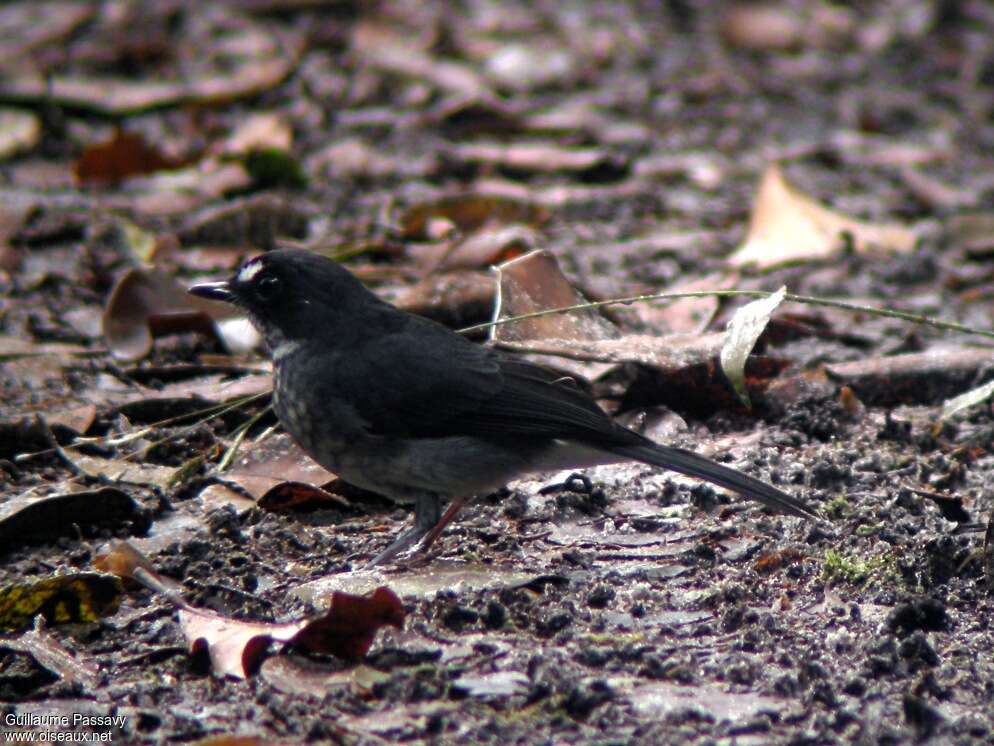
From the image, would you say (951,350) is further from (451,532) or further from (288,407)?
(288,407)

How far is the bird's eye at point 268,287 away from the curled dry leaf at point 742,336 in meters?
1.93

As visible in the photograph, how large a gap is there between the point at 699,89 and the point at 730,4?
64.8 inches

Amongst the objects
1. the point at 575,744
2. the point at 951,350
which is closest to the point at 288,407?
the point at 575,744

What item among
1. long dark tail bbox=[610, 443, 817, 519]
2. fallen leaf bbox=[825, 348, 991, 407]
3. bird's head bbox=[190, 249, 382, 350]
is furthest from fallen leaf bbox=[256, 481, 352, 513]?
fallen leaf bbox=[825, 348, 991, 407]

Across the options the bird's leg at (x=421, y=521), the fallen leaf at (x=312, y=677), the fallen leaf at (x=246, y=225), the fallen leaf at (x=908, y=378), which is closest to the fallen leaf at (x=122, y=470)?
the bird's leg at (x=421, y=521)

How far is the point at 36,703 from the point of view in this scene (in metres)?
3.53

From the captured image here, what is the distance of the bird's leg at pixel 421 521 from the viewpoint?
446 cm

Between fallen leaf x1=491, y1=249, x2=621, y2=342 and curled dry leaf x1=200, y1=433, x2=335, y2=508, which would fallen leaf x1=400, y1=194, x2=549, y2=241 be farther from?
curled dry leaf x1=200, y1=433, x2=335, y2=508

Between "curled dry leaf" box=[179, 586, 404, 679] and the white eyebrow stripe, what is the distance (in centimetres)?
185

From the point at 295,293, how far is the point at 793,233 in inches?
129

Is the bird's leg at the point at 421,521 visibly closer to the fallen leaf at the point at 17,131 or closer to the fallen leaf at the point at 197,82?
the fallen leaf at the point at 17,131

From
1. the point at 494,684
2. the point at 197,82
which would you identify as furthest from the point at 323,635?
the point at 197,82

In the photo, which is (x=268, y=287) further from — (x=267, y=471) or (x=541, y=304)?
(x=541, y=304)

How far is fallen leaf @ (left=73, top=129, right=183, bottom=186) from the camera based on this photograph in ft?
26.9
